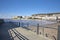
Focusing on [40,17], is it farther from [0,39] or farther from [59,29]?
[59,29]

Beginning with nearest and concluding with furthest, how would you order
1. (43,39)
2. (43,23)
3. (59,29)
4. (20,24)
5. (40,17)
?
(59,29)
(43,39)
(40,17)
(43,23)
(20,24)

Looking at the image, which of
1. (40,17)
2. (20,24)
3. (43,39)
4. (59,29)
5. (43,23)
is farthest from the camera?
(20,24)

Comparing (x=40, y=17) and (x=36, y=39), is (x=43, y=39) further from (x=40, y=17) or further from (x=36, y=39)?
(x=40, y=17)

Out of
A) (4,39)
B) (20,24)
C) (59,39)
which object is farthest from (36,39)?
(20,24)

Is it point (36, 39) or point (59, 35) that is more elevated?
point (59, 35)

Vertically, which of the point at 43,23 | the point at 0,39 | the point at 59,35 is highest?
the point at 59,35

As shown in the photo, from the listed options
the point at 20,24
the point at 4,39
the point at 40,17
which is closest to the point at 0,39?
the point at 4,39

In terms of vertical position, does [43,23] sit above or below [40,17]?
below

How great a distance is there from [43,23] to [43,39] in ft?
16.7

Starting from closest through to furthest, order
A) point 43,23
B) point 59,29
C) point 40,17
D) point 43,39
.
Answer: point 59,29 < point 43,39 < point 40,17 < point 43,23

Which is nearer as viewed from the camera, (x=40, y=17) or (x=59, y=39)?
(x=59, y=39)

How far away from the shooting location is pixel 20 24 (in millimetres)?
15273

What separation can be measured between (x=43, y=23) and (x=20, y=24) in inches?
203

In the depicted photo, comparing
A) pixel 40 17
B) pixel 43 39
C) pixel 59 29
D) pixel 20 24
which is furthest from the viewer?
pixel 20 24
